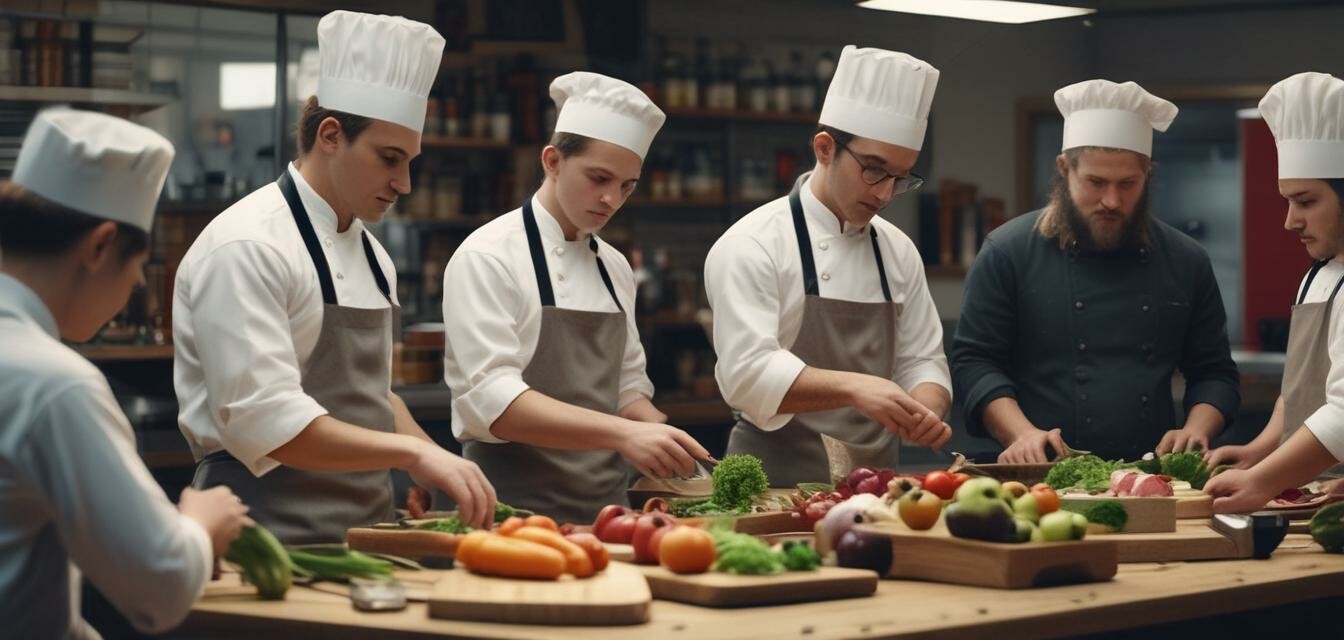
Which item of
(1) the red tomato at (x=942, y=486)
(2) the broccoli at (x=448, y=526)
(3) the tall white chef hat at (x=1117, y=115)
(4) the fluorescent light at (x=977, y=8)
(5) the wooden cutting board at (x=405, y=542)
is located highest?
(4) the fluorescent light at (x=977, y=8)

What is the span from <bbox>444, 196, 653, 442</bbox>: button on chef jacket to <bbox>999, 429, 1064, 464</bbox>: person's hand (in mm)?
886

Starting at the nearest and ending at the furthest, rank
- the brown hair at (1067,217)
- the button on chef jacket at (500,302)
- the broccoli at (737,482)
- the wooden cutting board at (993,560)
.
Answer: the wooden cutting board at (993,560)
the broccoli at (737,482)
the button on chef jacket at (500,302)
the brown hair at (1067,217)

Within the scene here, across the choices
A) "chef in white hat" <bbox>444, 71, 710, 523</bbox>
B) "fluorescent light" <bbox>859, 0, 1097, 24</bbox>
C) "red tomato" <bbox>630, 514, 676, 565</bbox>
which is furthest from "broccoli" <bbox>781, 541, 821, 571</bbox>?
"fluorescent light" <bbox>859, 0, 1097, 24</bbox>

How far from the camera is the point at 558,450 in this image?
3414 mm

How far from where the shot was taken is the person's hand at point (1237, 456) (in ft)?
11.6

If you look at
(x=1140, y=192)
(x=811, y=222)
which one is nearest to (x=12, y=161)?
(x=811, y=222)

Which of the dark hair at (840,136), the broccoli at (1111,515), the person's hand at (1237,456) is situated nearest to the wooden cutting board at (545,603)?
the broccoli at (1111,515)

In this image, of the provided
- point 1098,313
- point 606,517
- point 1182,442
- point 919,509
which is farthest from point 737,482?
point 1098,313

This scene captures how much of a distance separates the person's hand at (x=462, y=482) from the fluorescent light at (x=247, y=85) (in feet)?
12.0

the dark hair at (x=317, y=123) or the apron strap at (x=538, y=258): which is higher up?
the dark hair at (x=317, y=123)

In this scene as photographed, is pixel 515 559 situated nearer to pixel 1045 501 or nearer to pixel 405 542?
pixel 405 542

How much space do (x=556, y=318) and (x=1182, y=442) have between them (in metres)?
1.47

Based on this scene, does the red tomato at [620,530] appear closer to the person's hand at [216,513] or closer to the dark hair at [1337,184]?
the person's hand at [216,513]

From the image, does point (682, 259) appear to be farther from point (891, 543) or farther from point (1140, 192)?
point (891, 543)
